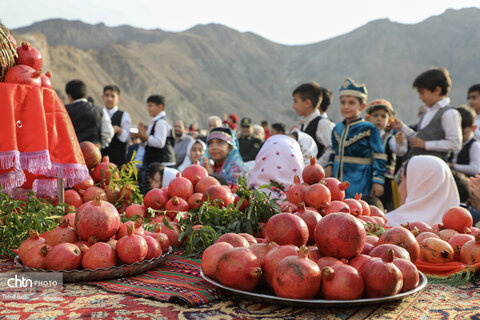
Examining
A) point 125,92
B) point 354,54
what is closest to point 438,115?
point 125,92

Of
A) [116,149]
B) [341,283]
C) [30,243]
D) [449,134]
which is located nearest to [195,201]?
[30,243]

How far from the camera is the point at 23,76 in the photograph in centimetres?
265

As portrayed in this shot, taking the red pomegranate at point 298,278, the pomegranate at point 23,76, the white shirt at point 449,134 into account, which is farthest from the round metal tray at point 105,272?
the white shirt at point 449,134

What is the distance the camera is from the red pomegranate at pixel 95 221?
196 centimetres

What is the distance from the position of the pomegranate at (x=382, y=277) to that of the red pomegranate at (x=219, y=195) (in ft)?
3.95

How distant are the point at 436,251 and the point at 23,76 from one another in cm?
269

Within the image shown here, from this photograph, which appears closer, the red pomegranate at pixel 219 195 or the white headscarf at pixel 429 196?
the red pomegranate at pixel 219 195

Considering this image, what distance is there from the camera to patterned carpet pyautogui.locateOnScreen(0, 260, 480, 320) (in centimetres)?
147

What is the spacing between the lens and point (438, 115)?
4.78 meters

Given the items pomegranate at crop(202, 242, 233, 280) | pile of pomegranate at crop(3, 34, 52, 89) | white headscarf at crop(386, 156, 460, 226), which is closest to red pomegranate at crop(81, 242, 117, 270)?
pomegranate at crop(202, 242, 233, 280)

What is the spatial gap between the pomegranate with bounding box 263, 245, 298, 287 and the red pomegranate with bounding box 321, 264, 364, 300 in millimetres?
176

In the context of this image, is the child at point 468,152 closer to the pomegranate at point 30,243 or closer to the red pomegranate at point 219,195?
the red pomegranate at point 219,195

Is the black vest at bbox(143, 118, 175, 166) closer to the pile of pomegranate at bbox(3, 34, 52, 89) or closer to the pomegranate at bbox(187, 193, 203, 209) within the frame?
the pile of pomegranate at bbox(3, 34, 52, 89)

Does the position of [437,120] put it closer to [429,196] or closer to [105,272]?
[429,196]
